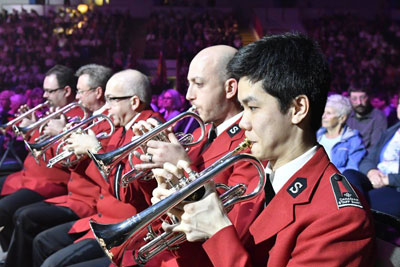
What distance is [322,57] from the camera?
167cm

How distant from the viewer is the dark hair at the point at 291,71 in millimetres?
1623

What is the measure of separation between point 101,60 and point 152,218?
9.29 metres

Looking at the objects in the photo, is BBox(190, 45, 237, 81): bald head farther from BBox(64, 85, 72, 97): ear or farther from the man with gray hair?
BBox(64, 85, 72, 97): ear

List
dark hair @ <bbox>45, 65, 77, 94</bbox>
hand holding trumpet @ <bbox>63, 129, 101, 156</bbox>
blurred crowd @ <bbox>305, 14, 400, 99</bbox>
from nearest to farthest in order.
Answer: hand holding trumpet @ <bbox>63, 129, 101, 156</bbox>
dark hair @ <bbox>45, 65, 77, 94</bbox>
blurred crowd @ <bbox>305, 14, 400, 99</bbox>

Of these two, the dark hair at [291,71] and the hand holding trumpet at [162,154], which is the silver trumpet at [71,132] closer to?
the hand holding trumpet at [162,154]

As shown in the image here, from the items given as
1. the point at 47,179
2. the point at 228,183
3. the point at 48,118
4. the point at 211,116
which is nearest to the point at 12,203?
the point at 47,179

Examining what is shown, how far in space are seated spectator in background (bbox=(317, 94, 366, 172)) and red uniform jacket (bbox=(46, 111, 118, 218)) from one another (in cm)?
211

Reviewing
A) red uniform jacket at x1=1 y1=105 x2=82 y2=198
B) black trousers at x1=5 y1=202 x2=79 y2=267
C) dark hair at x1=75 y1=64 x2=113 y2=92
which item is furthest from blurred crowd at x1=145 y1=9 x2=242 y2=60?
black trousers at x1=5 y1=202 x2=79 y2=267

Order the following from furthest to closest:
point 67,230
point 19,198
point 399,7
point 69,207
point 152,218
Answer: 1. point 399,7
2. point 19,198
3. point 69,207
4. point 67,230
5. point 152,218

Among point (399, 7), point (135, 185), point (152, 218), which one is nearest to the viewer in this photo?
point (152, 218)

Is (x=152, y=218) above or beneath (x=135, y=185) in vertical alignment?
above

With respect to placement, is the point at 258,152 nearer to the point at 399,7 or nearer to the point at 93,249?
the point at 93,249

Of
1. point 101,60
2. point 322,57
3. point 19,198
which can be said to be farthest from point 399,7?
point 322,57

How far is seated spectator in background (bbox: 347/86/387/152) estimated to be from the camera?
626 centimetres
